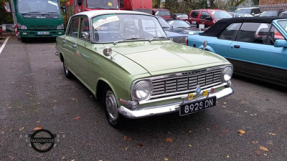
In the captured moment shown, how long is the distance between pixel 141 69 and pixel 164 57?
607 mm

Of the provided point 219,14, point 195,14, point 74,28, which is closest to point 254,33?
point 74,28

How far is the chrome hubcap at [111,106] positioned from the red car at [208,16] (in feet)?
43.2

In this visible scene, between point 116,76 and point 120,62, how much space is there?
0.70ft

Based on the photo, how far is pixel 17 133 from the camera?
345 centimetres

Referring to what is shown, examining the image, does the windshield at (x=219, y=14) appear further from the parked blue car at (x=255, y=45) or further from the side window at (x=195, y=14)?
the parked blue car at (x=255, y=45)

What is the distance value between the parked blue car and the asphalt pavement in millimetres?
491

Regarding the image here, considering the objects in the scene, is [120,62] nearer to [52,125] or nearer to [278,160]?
[52,125]

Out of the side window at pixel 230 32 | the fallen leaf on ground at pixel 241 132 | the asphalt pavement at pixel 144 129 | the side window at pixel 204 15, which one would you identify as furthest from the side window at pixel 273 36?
the side window at pixel 204 15

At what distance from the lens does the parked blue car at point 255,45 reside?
196 inches

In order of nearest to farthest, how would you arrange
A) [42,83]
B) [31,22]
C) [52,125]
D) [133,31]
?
[52,125] < [133,31] < [42,83] < [31,22]

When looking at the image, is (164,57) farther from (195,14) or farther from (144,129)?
(195,14)

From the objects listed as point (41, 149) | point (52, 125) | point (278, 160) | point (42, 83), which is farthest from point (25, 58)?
point (278, 160)

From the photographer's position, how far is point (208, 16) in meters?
15.8

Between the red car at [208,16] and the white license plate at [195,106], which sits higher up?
the red car at [208,16]
